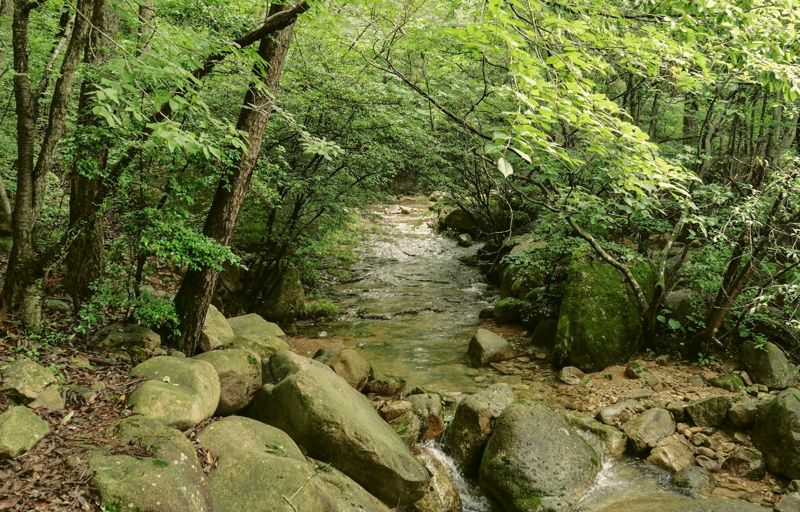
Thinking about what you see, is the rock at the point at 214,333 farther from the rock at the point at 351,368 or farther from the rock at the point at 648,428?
the rock at the point at 648,428

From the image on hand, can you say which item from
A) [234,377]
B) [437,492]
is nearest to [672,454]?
[437,492]

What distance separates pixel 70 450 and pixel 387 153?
8996 mm

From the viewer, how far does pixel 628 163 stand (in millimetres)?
3924

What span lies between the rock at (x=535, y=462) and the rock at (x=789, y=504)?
179 centimetres

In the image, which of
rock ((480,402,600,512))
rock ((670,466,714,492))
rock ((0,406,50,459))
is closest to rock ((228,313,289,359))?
rock ((0,406,50,459))

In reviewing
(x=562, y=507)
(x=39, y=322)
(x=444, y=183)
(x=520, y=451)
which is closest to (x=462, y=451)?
(x=520, y=451)

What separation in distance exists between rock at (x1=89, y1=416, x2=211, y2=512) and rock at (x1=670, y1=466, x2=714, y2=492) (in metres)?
5.26

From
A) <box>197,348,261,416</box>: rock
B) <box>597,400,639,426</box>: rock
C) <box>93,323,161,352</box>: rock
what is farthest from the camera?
<box>597,400,639,426</box>: rock

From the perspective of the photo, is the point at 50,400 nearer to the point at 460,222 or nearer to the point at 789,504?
the point at 789,504

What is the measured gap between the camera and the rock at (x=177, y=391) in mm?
4254

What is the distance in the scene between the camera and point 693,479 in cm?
560

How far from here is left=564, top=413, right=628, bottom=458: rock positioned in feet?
20.7

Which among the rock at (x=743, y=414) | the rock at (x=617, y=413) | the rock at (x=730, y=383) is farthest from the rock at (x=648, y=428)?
the rock at (x=730, y=383)

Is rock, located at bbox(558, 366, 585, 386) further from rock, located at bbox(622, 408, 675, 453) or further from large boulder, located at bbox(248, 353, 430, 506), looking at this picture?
large boulder, located at bbox(248, 353, 430, 506)
